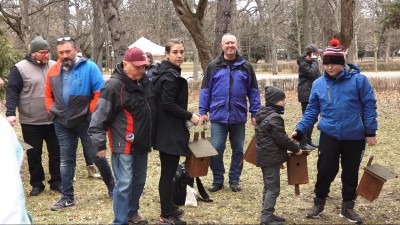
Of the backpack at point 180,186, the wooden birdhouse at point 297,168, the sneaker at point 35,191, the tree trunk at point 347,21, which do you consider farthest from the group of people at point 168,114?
the tree trunk at point 347,21

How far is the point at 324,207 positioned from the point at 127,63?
2764mm

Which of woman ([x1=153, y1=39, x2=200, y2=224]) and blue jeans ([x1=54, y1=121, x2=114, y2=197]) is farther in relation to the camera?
blue jeans ([x1=54, y1=121, x2=114, y2=197])

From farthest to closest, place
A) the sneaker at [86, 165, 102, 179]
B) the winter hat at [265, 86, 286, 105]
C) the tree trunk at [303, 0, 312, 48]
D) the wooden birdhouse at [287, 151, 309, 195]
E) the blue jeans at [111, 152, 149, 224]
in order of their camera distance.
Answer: the tree trunk at [303, 0, 312, 48], the sneaker at [86, 165, 102, 179], the wooden birdhouse at [287, 151, 309, 195], the winter hat at [265, 86, 286, 105], the blue jeans at [111, 152, 149, 224]

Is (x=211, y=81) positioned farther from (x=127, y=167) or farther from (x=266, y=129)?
(x=127, y=167)

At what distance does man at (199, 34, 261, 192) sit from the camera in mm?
6090

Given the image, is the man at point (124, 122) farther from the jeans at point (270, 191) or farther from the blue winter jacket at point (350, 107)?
the blue winter jacket at point (350, 107)

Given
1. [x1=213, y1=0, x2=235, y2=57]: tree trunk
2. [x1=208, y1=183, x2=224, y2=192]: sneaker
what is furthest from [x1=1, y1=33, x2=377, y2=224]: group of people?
[x1=213, y1=0, x2=235, y2=57]: tree trunk

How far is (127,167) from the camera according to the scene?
465 cm

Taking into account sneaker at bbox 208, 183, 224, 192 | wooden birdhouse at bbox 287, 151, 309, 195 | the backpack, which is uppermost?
wooden birdhouse at bbox 287, 151, 309, 195

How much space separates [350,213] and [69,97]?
10.8 ft

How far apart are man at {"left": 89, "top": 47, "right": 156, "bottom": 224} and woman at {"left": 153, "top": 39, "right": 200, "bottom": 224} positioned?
184mm

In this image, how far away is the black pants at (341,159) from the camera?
5004 mm

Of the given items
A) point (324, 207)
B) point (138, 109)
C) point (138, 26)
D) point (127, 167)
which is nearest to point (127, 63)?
point (138, 109)

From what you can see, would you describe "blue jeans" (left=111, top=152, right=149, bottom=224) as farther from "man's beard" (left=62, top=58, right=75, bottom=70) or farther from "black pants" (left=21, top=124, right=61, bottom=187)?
"black pants" (left=21, top=124, right=61, bottom=187)
